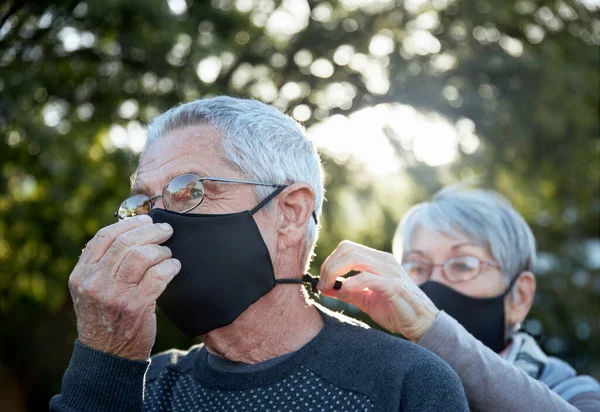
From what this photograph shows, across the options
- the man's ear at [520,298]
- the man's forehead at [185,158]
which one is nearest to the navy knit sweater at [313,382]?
the man's forehead at [185,158]

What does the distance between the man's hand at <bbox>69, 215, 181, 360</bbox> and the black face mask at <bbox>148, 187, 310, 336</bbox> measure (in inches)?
4.6

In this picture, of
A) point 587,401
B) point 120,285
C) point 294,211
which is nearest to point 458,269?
point 587,401

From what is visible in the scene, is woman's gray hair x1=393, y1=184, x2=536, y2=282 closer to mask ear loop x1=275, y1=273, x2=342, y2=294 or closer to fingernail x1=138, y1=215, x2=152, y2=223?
mask ear loop x1=275, y1=273, x2=342, y2=294

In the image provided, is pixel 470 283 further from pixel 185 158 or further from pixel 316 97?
pixel 316 97

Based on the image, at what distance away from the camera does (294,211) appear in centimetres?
236

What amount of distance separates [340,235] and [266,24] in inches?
93.0

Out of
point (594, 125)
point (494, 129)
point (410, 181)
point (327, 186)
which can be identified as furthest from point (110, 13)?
point (594, 125)

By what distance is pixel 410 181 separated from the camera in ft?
23.1

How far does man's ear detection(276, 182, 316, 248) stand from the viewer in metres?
2.32

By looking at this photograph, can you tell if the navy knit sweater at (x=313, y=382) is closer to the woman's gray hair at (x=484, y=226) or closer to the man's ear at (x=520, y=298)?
the woman's gray hair at (x=484, y=226)

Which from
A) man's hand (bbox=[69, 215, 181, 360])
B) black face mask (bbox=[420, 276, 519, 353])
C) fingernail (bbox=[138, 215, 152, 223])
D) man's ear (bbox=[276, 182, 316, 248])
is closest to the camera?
man's hand (bbox=[69, 215, 181, 360])

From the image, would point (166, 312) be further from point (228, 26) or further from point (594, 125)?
point (594, 125)

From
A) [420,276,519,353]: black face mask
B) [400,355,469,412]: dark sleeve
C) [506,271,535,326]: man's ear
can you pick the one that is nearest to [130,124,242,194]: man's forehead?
[400,355,469,412]: dark sleeve

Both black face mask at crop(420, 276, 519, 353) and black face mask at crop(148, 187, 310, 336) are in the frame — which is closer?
black face mask at crop(148, 187, 310, 336)
